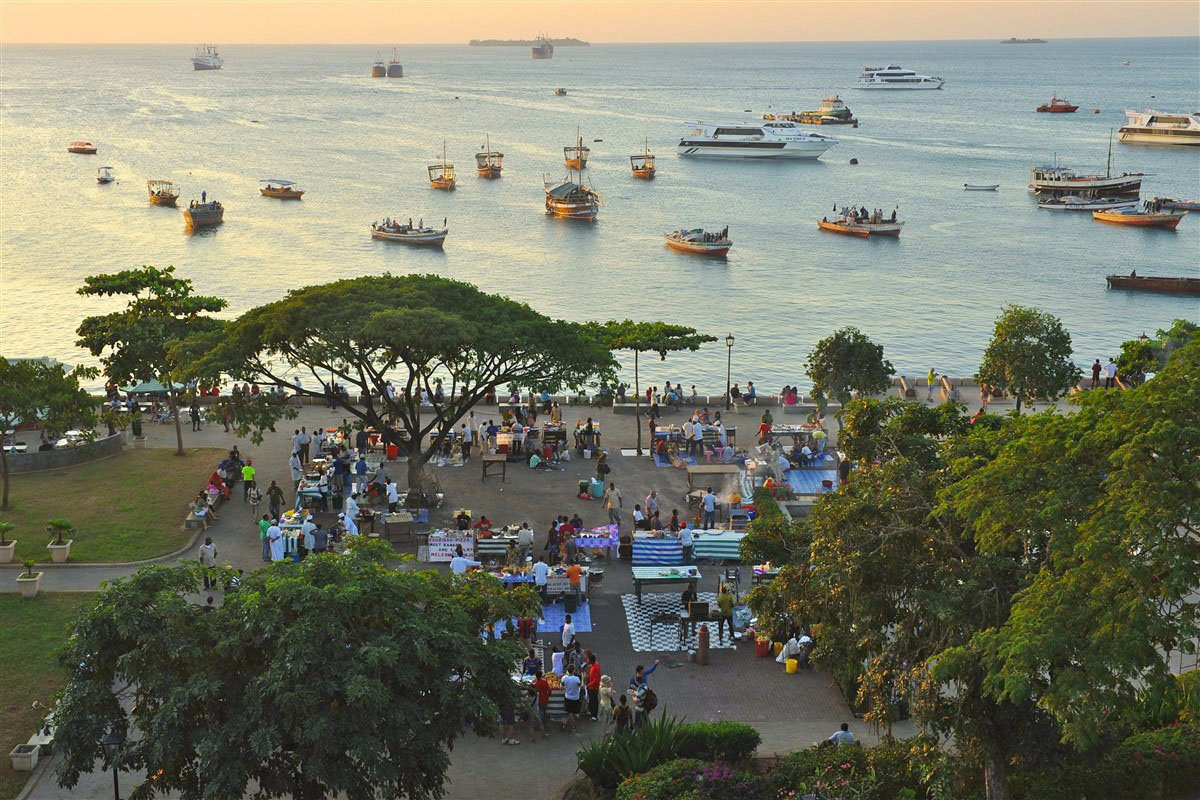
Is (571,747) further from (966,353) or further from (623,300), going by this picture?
(623,300)

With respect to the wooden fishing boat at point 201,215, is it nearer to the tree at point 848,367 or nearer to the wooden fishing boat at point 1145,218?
the wooden fishing boat at point 1145,218

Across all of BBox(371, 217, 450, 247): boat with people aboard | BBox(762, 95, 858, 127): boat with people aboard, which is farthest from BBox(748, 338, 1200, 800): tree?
BBox(762, 95, 858, 127): boat with people aboard

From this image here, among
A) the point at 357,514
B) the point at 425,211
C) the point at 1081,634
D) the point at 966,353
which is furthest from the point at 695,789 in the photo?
the point at 425,211

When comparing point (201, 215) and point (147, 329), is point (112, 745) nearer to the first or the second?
point (147, 329)

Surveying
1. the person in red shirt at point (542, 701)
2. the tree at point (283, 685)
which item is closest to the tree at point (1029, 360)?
the person in red shirt at point (542, 701)

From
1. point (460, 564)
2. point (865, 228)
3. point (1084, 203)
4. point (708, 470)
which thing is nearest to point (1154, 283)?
point (865, 228)
